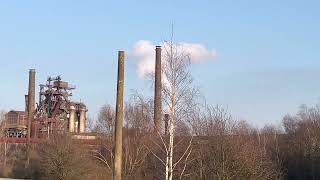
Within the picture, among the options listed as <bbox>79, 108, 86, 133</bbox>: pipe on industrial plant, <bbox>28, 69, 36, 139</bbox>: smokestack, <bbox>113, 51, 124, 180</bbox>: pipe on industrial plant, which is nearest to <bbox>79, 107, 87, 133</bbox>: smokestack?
<bbox>79, 108, 86, 133</bbox>: pipe on industrial plant

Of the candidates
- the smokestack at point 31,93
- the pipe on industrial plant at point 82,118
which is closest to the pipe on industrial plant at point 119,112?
the smokestack at point 31,93

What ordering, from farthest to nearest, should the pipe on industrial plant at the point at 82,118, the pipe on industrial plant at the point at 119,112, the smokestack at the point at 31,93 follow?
the pipe on industrial plant at the point at 82,118, the smokestack at the point at 31,93, the pipe on industrial plant at the point at 119,112

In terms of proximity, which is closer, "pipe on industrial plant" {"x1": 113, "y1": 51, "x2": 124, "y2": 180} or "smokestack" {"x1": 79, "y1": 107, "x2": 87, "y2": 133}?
"pipe on industrial plant" {"x1": 113, "y1": 51, "x2": 124, "y2": 180}

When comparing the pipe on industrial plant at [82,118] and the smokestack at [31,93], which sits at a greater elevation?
the smokestack at [31,93]

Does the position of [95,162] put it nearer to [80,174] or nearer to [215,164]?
[80,174]

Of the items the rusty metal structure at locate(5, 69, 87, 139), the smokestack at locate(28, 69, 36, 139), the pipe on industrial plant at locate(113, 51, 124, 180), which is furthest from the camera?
the rusty metal structure at locate(5, 69, 87, 139)

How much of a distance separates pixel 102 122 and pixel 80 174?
54.6 feet

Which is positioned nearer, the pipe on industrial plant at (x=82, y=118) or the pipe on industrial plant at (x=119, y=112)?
the pipe on industrial plant at (x=119, y=112)

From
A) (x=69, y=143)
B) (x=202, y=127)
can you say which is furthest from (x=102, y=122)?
(x=202, y=127)

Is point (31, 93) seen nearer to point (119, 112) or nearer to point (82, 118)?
point (82, 118)

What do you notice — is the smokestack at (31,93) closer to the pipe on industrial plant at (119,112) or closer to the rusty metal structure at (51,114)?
the rusty metal structure at (51,114)

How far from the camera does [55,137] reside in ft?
153

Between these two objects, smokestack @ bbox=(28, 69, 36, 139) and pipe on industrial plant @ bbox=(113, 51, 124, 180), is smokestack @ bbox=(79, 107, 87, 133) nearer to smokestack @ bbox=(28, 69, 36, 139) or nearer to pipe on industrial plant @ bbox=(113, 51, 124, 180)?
smokestack @ bbox=(28, 69, 36, 139)

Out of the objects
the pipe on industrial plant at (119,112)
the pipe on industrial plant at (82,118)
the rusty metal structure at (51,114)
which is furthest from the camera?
the pipe on industrial plant at (82,118)
